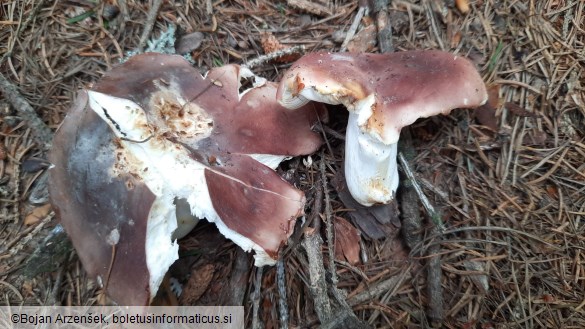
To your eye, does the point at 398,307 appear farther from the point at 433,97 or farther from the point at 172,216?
the point at 172,216

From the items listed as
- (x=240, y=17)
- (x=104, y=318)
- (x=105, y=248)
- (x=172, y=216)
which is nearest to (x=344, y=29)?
(x=240, y=17)

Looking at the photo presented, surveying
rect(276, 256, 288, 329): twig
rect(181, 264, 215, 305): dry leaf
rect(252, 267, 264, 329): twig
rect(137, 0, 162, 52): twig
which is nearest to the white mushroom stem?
rect(276, 256, 288, 329): twig

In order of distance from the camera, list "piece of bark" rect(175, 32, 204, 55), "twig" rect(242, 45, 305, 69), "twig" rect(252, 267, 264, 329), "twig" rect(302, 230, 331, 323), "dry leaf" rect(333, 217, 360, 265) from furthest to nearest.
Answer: "piece of bark" rect(175, 32, 204, 55) → "twig" rect(242, 45, 305, 69) → "dry leaf" rect(333, 217, 360, 265) → "twig" rect(252, 267, 264, 329) → "twig" rect(302, 230, 331, 323)

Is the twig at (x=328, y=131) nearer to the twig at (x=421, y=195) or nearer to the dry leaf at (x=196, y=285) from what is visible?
the twig at (x=421, y=195)

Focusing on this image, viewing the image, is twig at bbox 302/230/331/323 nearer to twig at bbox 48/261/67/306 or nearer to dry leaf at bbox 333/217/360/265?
dry leaf at bbox 333/217/360/265

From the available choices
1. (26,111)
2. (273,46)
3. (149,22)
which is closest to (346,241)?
(273,46)

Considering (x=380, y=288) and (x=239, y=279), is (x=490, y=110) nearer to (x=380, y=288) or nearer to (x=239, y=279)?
(x=380, y=288)
